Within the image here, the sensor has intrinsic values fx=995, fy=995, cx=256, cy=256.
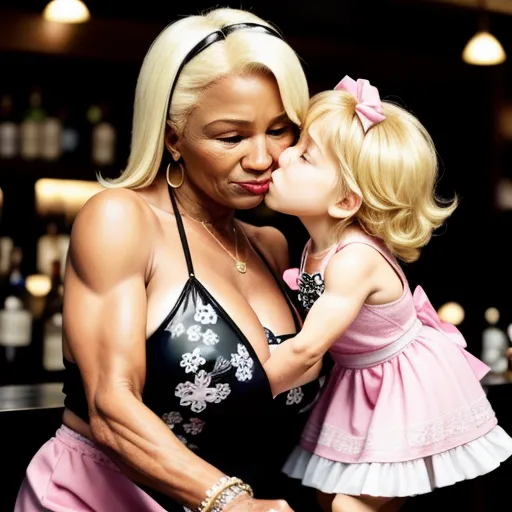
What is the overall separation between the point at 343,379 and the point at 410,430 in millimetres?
175

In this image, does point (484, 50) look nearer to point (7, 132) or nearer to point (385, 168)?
point (7, 132)

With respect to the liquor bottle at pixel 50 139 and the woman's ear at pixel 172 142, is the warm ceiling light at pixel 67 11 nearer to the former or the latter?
the liquor bottle at pixel 50 139

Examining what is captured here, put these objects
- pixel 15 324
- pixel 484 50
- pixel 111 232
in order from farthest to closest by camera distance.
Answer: pixel 484 50
pixel 15 324
pixel 111 232

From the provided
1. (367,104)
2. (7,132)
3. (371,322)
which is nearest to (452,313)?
(7,132)

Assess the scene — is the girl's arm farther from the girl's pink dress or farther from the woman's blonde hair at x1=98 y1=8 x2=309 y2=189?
the woman's blonde hair at x1=98 y1=8 x2=309 y2=189

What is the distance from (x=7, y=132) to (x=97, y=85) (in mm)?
481

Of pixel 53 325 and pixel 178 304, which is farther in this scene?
pixel 53 325

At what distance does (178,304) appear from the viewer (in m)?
1.66

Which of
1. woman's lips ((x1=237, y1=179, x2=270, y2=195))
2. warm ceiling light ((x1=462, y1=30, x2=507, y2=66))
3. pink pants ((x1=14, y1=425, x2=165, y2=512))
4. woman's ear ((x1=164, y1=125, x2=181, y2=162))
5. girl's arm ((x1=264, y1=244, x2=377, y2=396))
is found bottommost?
pink pants ((x1=14, y1=425, x2=165, y2=512))

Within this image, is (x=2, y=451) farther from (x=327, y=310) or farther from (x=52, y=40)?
(x=52, y=40)

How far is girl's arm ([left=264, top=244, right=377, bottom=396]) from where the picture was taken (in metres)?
1.67

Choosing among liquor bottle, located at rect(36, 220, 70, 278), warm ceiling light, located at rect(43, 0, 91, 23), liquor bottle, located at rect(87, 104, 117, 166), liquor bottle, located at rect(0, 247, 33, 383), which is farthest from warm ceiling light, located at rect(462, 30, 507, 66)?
liquor bottle, located at rect(0, 247, 33, 383)

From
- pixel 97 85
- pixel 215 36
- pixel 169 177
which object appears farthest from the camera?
pixel 97 85

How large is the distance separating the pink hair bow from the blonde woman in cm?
11
